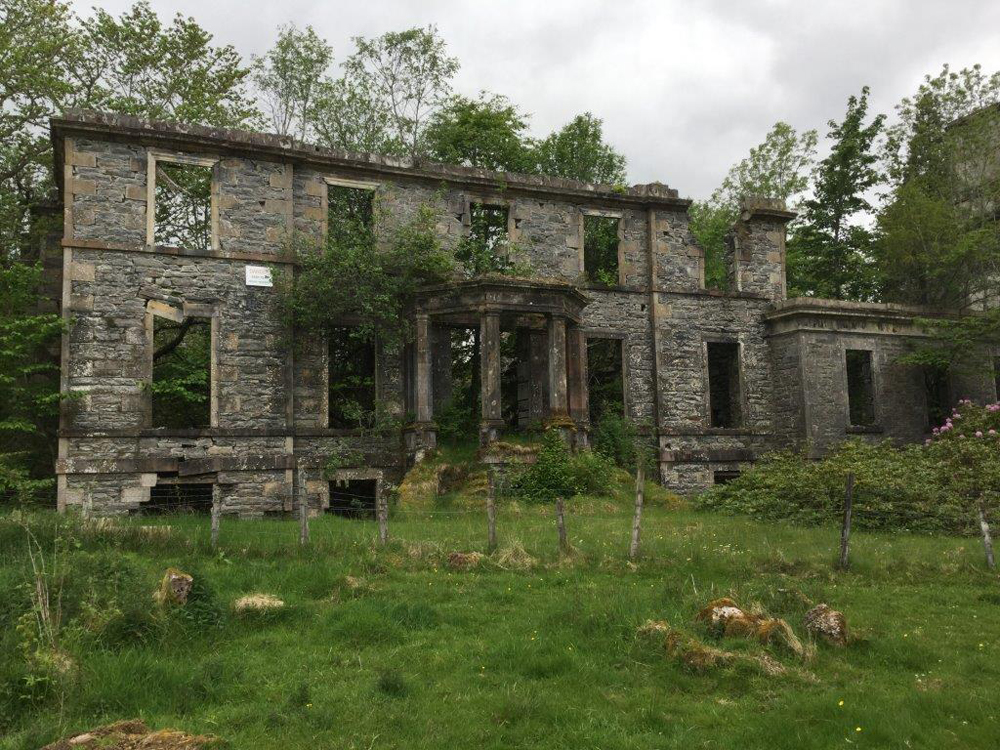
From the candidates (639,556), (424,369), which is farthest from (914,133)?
(639,556)

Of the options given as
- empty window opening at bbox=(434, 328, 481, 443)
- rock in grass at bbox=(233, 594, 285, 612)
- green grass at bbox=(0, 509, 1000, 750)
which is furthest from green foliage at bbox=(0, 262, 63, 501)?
rock in grass at bbox=(233, 594, 285, 612)

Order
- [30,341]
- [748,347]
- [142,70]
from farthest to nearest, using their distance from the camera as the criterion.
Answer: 1. [142,70]
2. [748,347]
3. [30,341]

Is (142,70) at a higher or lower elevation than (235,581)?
higher

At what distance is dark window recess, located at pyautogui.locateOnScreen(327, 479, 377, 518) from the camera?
18.2 meters

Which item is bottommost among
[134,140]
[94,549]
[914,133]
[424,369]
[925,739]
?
[925,739]

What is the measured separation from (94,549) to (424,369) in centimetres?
894

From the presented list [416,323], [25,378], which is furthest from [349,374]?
[25,378]

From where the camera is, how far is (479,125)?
2773cm

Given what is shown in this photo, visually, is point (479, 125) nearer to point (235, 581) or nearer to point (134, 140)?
point (134, 140)

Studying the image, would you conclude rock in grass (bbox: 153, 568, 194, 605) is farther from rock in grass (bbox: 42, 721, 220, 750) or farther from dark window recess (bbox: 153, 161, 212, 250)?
dark window recess (bbox: 153, 161, 212, 250)

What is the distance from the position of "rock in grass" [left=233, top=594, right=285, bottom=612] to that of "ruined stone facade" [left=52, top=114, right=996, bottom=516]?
19.7 feet

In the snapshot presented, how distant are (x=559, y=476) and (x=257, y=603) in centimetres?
941

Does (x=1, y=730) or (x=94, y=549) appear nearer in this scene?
(x=1, y=730)

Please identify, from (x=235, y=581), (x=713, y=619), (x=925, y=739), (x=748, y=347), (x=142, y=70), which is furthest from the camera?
(x=142, y=70)
